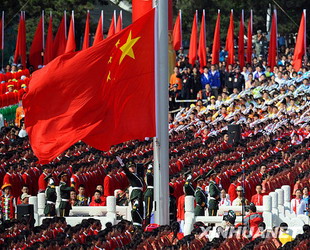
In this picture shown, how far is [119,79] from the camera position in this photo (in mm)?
21094

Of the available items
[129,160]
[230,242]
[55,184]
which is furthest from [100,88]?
[129,160]

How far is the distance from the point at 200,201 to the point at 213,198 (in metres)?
0.52

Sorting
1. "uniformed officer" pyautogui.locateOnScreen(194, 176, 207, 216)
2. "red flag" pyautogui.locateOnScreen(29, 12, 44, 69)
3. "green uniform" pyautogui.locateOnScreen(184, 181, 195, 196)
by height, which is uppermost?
"red flag" pyautogui.locateOnScreen(29, 12, 44, 69)

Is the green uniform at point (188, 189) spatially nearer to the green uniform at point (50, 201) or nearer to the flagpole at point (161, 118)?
the green uniform at point (50, 201)

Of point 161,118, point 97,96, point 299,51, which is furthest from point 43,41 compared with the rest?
point 97,96

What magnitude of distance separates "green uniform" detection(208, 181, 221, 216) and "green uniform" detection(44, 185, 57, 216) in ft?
11.0

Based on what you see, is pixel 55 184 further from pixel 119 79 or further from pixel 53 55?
pixel 53 55

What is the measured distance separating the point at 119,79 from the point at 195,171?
10.9m

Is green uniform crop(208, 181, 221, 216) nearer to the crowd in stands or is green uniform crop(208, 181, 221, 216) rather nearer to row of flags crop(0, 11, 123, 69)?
the crowd in stands

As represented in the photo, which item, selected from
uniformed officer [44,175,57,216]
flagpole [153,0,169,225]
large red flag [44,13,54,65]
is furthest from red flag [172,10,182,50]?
flagpole [153,0,169,225]

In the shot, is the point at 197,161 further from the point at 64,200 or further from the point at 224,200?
the point at 64,200

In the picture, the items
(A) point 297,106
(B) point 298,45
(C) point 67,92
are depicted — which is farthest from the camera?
(B) point 298,45

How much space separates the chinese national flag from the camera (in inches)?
798

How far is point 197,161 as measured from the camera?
32.5 metres
